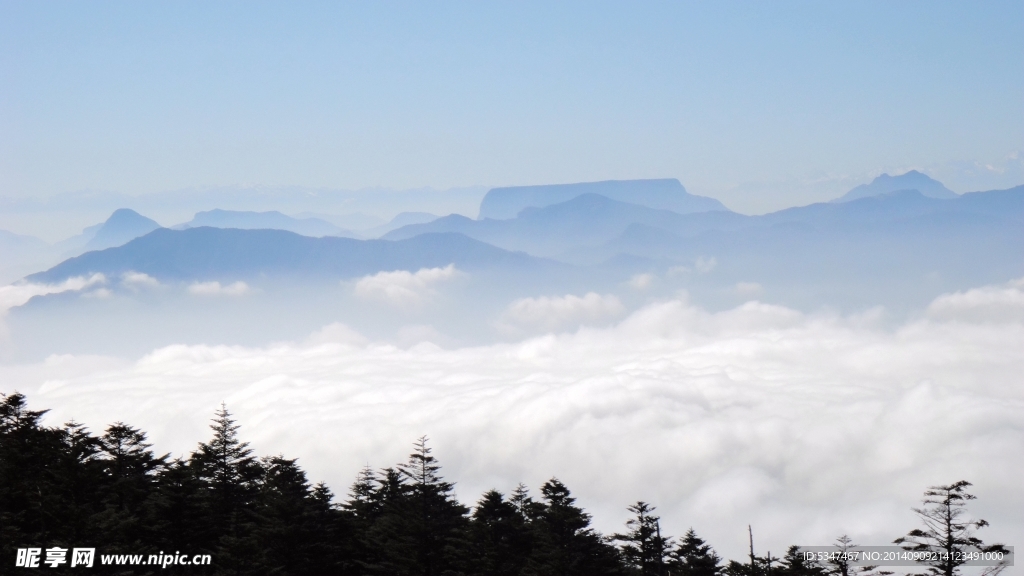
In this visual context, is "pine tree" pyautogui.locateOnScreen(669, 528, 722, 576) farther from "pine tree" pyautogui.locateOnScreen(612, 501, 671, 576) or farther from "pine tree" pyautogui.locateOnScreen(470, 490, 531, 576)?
"pine tree" pyautogui.locateOnScreen(470, 490, 531, 576)

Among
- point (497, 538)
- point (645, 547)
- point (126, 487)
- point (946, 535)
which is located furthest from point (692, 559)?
point (126, 487)

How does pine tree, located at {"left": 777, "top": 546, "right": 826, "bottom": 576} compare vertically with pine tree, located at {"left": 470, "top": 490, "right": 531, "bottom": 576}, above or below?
below

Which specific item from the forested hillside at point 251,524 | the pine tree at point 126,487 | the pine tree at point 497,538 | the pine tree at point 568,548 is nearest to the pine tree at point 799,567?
the forested hillside at point 251,524

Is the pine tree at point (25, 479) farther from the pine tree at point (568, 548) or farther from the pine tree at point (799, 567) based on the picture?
the pine tree at point (799, 567)

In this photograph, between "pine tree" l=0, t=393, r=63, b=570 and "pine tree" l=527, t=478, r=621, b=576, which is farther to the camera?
"pine tree" l=527, t=478, r=621, b=576

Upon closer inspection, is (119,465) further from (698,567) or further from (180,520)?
(698,567)

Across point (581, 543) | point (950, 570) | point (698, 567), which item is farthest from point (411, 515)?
point (950, 570)

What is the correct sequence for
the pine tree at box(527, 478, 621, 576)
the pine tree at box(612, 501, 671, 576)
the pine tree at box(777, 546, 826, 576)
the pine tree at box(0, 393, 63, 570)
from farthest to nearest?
the pine tree at box(612, 501, 671, 576) < the pine tree at box(777, 546, 826, 576) < the pine tree at box(527, 478, 621, 576) < the pine tree at box(0, 393, 63, 570)

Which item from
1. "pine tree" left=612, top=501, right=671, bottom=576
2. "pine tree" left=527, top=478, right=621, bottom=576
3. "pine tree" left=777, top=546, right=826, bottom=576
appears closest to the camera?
"pine tree" left=527, top=478, right=621, bottom=576

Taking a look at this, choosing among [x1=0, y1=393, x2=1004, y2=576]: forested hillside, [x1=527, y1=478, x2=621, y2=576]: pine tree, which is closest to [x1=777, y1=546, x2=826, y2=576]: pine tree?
[x1=0, y1=393, x2=1004, y2=576]: forested hillside

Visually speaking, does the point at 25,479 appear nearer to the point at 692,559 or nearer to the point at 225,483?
the point at 225,483
